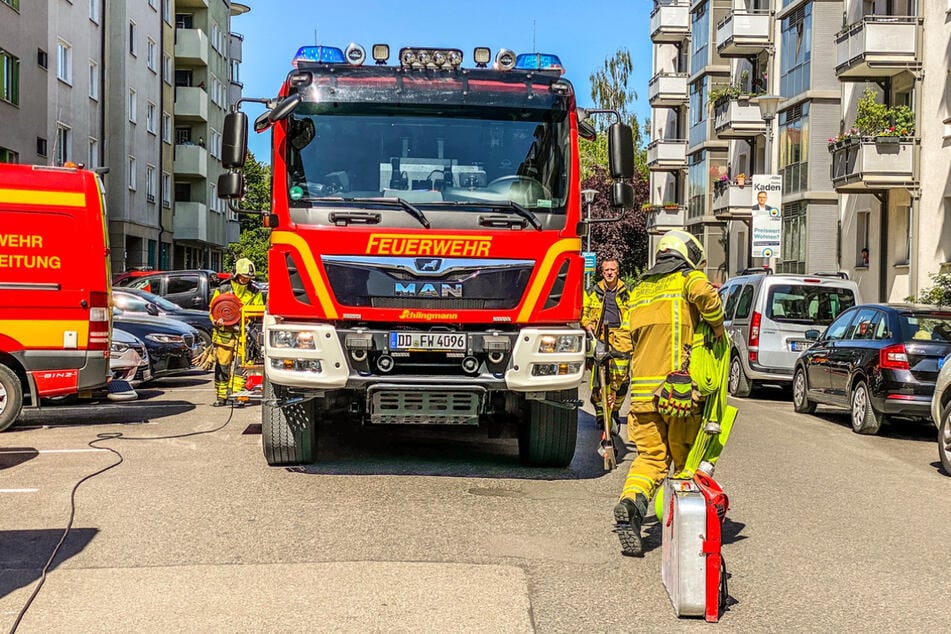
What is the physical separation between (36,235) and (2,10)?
18.3m

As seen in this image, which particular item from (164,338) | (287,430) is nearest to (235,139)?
(287,430)

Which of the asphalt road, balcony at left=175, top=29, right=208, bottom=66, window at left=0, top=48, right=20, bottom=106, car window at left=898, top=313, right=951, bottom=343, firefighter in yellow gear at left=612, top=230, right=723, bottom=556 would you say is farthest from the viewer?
balcony at left=175, top=29, right=208, bottom=66

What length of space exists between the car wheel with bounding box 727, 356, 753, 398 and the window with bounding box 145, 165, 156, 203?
28072 mm

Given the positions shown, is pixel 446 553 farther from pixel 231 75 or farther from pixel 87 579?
pixel 231 75

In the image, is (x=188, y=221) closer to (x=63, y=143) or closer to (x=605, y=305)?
(x=63, y=143)

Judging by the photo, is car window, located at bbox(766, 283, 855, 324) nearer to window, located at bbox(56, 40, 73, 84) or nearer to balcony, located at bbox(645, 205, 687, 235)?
window, located at bbox(56, 40, 73, 84)

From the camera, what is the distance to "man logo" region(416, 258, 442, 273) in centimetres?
894

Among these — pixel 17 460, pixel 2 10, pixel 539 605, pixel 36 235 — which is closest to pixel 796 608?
pixel 539 605

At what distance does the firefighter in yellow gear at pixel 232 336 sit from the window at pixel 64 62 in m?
20.8

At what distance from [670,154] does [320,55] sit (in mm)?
48284

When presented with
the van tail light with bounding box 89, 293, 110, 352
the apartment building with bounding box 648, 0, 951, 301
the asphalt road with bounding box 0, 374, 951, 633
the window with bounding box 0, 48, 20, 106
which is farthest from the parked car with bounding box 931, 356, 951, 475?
the window with bounding box 0, 48, 20, 106

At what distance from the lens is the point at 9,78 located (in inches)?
1145

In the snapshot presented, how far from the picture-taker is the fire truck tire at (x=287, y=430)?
9547 millimetres

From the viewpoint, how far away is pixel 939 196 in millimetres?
28156
